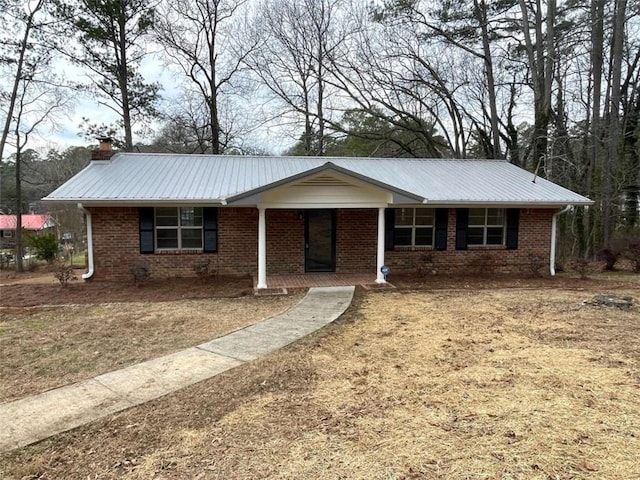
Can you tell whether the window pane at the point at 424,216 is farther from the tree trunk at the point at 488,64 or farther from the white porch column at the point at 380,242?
the tree trunk at the point at 488,64

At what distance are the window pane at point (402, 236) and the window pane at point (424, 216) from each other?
0.37 meters

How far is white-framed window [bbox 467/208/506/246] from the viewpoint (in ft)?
39.0

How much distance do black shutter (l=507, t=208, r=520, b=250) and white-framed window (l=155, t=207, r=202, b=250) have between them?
8593mm

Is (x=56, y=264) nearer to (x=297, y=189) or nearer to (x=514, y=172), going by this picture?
(x=297, y=189)

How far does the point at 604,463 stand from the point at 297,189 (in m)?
7.61

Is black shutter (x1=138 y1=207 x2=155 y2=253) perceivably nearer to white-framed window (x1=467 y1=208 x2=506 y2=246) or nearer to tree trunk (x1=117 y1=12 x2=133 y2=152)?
white-framed window (x1=467 y1=208 x2=506 y2=246)

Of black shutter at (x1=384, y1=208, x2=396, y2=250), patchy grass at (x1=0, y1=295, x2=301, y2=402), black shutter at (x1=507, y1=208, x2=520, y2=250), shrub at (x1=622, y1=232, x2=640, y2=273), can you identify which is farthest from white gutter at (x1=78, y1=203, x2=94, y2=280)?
shrub at (x1=622, y1=232, x2=640, y2=273)

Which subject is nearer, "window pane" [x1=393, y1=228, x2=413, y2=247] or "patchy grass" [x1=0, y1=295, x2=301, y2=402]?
"patchy grass" [x1=0, y1=295, x2=301, y2=402]

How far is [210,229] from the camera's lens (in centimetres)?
1070

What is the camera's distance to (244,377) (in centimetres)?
455

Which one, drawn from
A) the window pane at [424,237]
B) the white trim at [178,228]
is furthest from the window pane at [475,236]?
the white trim at [178,228]

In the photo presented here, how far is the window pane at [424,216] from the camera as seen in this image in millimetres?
11672

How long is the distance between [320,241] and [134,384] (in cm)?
750

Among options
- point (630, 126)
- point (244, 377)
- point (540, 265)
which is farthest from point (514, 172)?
point (244, 377)
